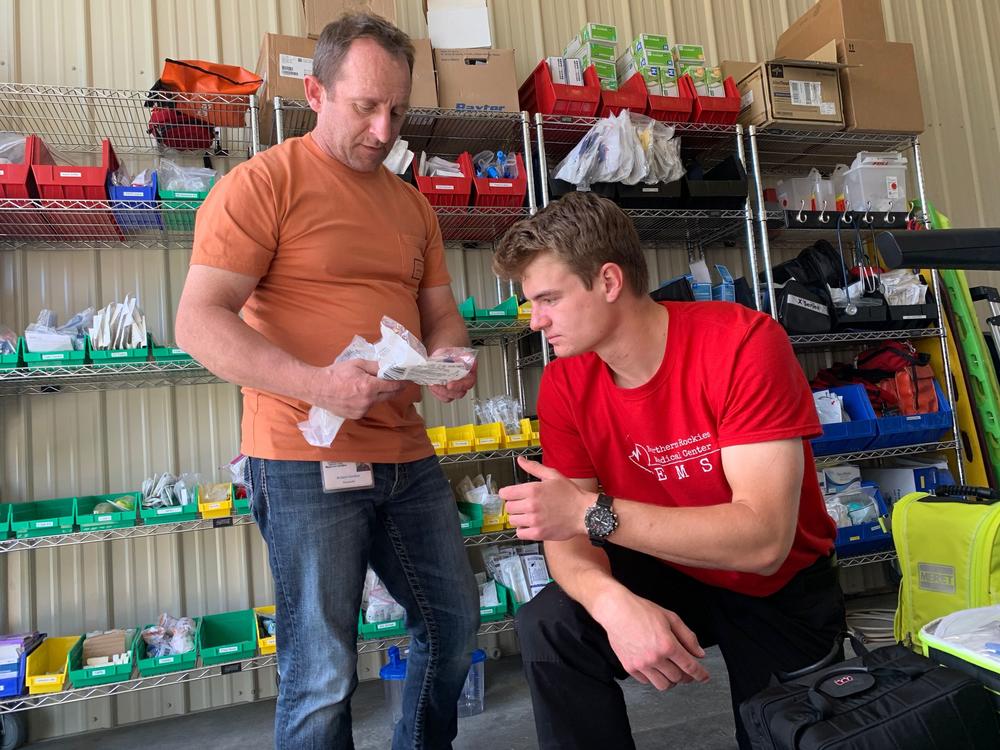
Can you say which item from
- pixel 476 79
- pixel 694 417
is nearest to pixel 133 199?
pixel 476 79

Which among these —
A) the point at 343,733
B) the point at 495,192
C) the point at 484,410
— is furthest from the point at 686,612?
the point at 495,192

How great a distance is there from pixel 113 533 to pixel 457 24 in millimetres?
2362

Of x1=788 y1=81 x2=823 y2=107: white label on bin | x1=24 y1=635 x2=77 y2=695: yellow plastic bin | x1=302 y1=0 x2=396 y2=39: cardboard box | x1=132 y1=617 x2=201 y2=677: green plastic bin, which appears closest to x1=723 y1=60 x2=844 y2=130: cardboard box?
x1=788 y1=81 x2=823 y2=107: white label on bin

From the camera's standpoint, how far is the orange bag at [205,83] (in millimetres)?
2576

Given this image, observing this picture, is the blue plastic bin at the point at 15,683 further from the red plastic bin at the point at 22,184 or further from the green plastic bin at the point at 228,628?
the red plastic bin at the point at 22,184

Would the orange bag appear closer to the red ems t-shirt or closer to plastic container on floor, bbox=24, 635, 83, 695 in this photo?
the red ems t-shirt

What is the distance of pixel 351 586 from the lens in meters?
1.49

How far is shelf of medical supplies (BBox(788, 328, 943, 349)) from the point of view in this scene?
323 centimetres

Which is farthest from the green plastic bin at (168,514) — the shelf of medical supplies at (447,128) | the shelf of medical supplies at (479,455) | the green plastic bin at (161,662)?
the shelf of medical supplies at (447,128)

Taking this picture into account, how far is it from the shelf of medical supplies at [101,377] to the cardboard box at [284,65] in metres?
1.05

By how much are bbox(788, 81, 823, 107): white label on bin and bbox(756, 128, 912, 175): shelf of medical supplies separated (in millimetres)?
130

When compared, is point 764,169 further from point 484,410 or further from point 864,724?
point 864,724

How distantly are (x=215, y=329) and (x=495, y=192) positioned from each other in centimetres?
168

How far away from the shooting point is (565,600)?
53.7 inches
